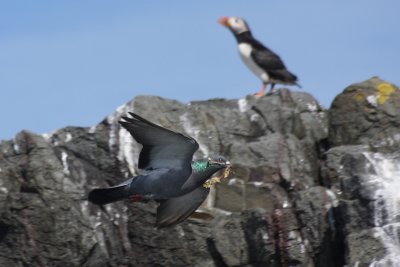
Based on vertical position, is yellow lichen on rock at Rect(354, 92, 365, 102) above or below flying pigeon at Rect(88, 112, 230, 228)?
above

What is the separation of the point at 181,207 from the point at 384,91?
20.3ft

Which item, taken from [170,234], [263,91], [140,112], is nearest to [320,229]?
[170,234]

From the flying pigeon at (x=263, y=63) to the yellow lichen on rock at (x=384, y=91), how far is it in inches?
134

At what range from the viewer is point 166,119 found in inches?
832

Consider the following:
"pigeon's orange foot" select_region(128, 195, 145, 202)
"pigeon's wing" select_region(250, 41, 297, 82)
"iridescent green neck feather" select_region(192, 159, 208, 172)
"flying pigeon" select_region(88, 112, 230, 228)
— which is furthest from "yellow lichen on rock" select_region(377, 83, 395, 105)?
"pigeon's orange foot" select_region(128, 195, 145, 202)

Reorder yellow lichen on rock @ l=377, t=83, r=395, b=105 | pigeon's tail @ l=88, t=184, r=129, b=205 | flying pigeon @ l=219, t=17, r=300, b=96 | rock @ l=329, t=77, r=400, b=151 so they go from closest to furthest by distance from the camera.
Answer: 1. pigeon's tail @ l=88, t=184, r=129, b=205
2. rock @ l=329, t=77, r=400, b=151
3. yellow lichen on rock @ l=377, t=83, r=395, b=105
4. flying pigeon @ l=219, t=17, r=300, b=96

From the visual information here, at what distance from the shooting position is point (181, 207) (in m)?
16.5

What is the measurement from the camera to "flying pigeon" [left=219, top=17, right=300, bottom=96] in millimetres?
25453

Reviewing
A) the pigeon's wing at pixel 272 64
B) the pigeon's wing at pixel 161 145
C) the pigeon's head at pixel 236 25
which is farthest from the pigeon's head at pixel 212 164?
the pigeon's head at pixel 236 25

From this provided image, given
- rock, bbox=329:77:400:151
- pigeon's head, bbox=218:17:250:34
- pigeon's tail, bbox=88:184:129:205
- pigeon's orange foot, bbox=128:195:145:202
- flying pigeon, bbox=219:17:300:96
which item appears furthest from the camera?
pigeon's head, bbox=218:17:250:34

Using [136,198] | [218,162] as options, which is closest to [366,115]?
[218,162]

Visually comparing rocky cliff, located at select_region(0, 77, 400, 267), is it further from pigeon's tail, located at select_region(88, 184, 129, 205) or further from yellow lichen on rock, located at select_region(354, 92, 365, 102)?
pigeon's tail, located at select_region(88, 184, 129, 205)

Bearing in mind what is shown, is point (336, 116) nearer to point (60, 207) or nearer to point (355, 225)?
point (355, 225)

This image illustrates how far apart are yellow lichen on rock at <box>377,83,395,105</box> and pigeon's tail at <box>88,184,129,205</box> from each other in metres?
7.08
